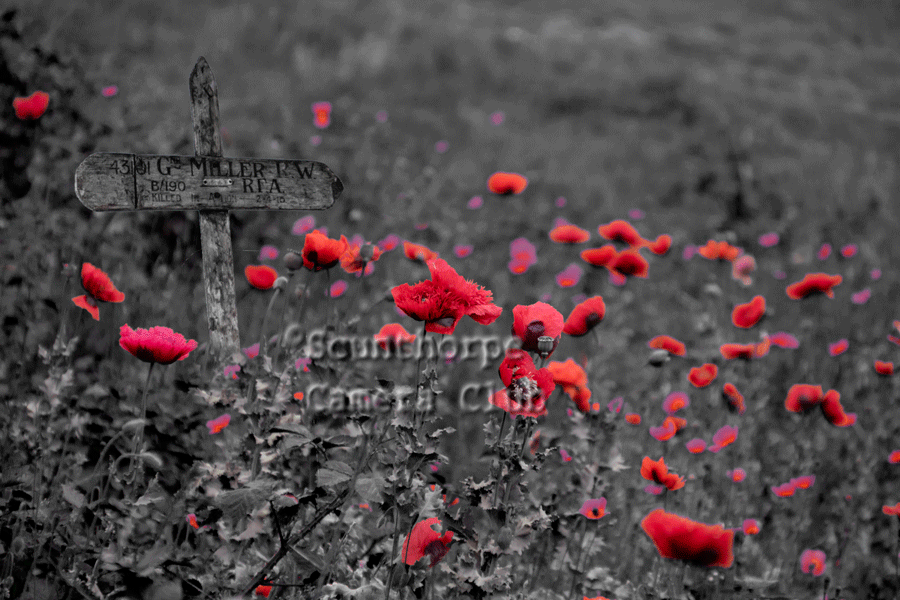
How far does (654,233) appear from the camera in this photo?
5.57m

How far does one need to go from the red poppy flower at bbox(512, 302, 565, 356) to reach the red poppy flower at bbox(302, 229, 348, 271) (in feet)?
1.42

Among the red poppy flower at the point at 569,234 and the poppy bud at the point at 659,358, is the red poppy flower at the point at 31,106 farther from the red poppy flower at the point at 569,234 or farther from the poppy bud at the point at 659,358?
the poppy bud at the point at 659,358

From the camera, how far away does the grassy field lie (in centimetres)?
116

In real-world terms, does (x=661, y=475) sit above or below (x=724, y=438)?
above

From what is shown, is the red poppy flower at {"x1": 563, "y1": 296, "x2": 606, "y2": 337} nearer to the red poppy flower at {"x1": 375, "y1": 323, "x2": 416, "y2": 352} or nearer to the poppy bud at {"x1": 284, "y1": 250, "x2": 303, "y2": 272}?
the red poppy flower at {"x1": 375, "y1": 323, "x2": 416, "y2": 352}

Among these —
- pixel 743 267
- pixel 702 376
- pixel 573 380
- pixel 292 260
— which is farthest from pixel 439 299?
pixel 743 267

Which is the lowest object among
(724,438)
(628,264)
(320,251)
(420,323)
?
(420,323)

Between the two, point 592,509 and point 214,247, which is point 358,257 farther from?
point 592,509

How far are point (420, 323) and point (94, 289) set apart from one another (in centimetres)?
145

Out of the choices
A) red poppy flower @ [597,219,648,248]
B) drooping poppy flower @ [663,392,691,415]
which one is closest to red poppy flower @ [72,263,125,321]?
drooping poppy flower @ [663,392,691,415]

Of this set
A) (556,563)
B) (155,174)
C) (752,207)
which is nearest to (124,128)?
(155,174)

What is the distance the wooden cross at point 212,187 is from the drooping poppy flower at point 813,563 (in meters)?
1.75

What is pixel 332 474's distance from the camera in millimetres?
981

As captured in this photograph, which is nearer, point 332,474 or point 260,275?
point 332,474
